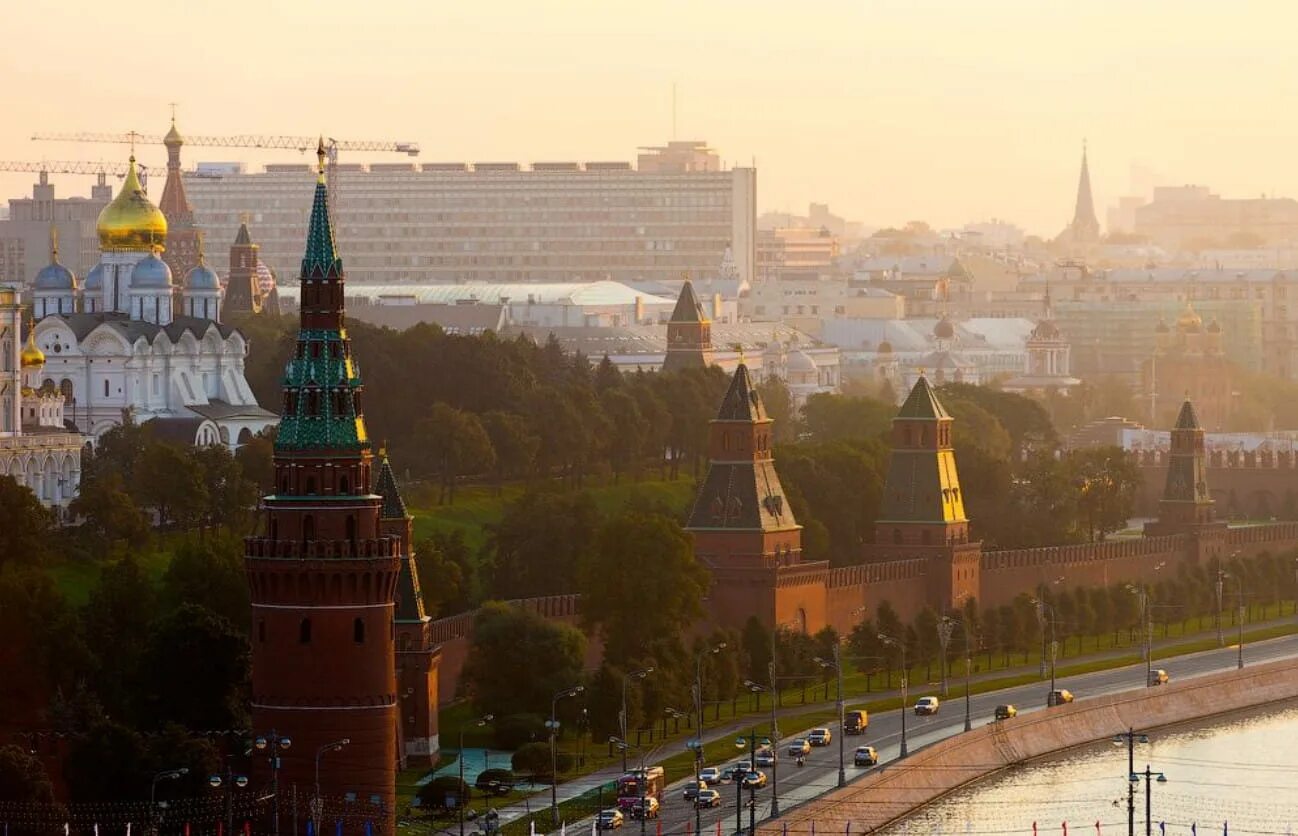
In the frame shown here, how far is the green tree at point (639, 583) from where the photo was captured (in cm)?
11369

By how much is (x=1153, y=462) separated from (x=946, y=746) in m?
75.6

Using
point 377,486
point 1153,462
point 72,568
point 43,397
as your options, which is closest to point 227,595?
point 377,486

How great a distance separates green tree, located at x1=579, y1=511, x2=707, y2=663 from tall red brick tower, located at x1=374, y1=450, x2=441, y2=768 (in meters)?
11.3

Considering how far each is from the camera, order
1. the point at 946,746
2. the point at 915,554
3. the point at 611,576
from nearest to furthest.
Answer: the point at 946,746 → the point at 611,576 → the point at 915,554

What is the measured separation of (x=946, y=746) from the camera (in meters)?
106

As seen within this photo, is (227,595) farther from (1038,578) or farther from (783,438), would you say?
(783,438)

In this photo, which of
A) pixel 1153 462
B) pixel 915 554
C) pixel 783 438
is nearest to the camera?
pixel 915 554

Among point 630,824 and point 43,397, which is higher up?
point 43,397

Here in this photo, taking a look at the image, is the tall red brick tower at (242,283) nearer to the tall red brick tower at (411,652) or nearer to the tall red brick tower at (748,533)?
the tall red brick tower at (748,533)

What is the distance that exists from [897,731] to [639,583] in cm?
905

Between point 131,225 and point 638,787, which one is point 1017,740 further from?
point 131,225

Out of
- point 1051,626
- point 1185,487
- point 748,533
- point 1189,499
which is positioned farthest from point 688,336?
point 748,533

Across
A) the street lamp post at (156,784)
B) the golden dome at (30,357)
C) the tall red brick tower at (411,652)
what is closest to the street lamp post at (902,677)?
the tall red brick tower at (411,652)

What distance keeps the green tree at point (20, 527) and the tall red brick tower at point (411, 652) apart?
904 cm
